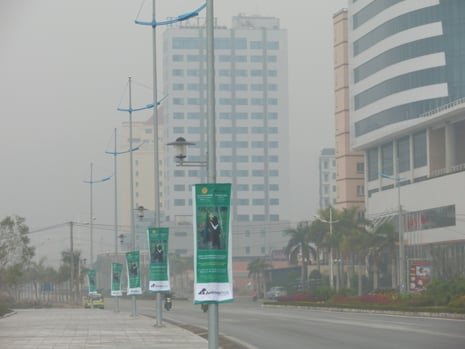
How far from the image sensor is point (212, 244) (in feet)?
66.7

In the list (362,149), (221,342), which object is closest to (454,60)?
(362,149)

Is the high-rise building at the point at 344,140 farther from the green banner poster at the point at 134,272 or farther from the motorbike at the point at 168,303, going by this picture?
the motorbike at the point at 168,303

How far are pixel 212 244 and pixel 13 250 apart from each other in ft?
214

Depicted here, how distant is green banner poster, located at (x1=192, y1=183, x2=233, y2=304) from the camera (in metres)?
20.3

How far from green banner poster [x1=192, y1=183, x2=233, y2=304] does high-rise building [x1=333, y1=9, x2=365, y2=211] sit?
11721 cm

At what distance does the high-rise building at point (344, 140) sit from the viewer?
138500mm

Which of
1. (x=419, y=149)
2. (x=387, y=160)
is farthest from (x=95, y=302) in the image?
(x=387, y=160)

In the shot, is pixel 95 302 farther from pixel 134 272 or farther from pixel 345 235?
pixel 134 272

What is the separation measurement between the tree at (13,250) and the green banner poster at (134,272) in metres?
26.5

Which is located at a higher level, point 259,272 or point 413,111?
point 413,111

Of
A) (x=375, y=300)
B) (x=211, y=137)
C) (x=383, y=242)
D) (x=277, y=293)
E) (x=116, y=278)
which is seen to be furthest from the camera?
(x=277, y=293)

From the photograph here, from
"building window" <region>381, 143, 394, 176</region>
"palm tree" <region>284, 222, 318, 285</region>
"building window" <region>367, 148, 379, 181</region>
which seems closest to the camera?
"building window" <region>381, 143, 394, 176</region>

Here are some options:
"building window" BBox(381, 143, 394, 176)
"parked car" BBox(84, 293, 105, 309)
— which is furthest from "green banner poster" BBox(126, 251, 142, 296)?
"building window" BBox(381, 143, 394, 176)

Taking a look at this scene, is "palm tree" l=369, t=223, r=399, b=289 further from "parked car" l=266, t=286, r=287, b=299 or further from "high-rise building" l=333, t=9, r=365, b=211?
"high-rise building" l=333, t=9, r=365, b=211
